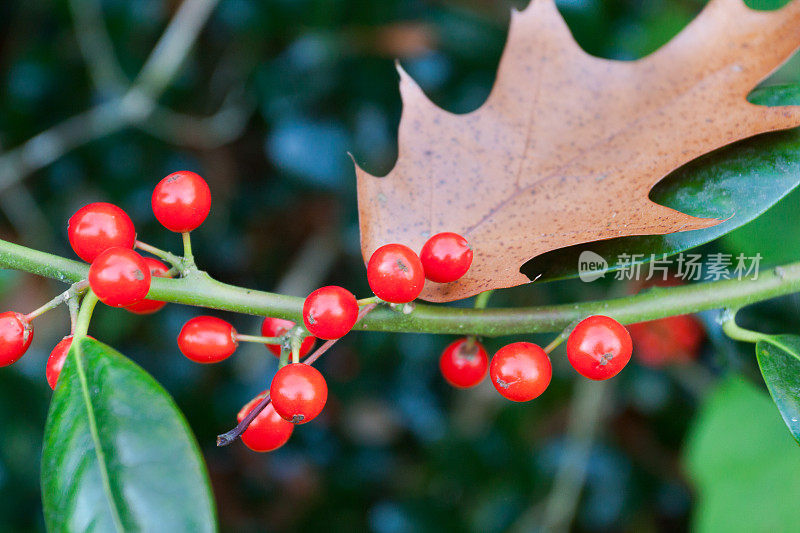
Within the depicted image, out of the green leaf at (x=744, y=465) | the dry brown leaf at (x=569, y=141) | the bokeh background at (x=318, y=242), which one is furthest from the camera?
the bokeh background at (x=318, y=242)

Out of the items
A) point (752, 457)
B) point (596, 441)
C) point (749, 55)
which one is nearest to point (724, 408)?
point (752, 457)

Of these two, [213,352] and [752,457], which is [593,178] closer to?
[213,352]

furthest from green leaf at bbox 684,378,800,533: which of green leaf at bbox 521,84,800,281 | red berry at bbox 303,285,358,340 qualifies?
red berry at bbox 303,285,358,340

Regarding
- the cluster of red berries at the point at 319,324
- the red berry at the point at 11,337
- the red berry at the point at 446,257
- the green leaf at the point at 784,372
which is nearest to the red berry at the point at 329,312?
the cluster of red berries at the point at 319,324

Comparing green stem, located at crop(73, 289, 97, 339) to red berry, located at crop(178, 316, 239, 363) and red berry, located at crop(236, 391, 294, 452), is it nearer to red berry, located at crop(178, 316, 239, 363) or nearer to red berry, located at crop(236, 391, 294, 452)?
red berry, located at crop(178, 316, 239, 363)

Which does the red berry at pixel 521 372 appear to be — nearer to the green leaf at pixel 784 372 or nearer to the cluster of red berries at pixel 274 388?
the cluster of red berries at pixel 274 388

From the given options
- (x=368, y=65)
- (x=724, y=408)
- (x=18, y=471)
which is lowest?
(x=724, y=408)
